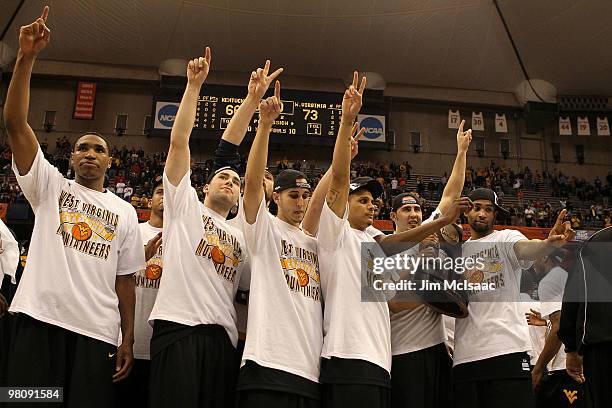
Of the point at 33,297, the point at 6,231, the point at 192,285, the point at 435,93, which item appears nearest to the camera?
the point at 33,297

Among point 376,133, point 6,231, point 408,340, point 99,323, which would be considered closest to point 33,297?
point 99,323

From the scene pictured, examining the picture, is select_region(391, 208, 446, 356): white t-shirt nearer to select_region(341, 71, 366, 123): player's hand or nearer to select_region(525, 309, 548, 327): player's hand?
select_region(341, 71, 366, 123): player's hand

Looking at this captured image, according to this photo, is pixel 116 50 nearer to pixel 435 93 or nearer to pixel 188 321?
pixel 435 93

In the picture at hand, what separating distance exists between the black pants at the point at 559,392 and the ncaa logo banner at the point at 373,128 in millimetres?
16414

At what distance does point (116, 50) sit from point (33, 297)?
2003 centimetres

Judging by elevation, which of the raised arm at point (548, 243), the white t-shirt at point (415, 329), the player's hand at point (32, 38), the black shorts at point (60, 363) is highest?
the player's hand at point (32, 38)

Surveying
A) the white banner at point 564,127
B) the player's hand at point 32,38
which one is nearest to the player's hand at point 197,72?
the player's hand at point 32,38

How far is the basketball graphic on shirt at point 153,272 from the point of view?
3.82 metres

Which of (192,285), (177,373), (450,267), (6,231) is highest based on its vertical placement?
(6,231)

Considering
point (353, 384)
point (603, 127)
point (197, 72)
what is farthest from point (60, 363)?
point (603, 127)

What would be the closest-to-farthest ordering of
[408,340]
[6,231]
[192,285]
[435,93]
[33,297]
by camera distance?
[33,297], [192,285], [408,340], [6,231], [435,93]

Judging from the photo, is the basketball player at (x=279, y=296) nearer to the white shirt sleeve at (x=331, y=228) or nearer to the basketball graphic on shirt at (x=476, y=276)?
the white shirt sleeve at (x=331, y=228)

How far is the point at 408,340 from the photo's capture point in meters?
3.74

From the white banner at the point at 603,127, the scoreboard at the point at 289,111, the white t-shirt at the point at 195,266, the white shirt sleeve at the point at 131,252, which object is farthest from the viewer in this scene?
the white banner at the point at 603,127
